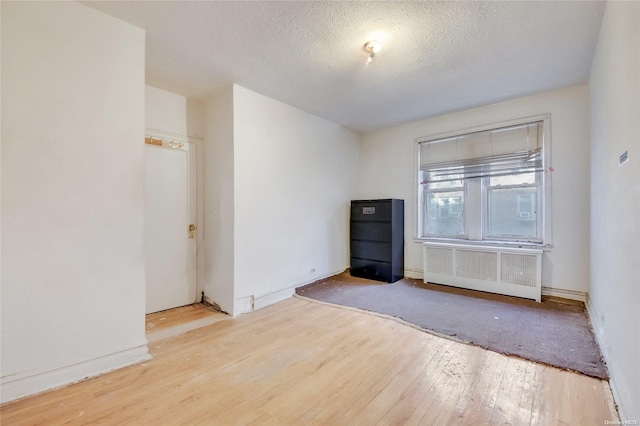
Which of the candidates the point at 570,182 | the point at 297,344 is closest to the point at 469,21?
the point at 570,182

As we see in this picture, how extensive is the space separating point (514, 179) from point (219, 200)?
392 centimetres

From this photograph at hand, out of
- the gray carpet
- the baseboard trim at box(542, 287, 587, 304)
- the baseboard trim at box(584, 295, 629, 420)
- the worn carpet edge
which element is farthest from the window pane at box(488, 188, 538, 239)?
the worn carpet edge

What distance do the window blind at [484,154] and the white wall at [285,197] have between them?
1434 mm

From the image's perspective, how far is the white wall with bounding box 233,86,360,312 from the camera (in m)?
3.09

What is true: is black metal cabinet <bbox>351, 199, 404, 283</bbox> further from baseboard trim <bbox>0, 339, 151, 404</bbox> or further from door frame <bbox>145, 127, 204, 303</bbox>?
baseboard trim <bbox>0, 339, 151, 404</bbox>

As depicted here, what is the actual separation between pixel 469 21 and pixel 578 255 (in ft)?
9.82

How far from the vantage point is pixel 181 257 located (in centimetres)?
326

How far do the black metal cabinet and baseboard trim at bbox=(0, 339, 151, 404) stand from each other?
10.3 ft

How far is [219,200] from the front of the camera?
3184mm

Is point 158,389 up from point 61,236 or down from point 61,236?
down

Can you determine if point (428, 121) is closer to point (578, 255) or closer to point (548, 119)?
point (548, 119)

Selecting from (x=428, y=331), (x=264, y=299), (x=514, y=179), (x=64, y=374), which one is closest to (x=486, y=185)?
(x=514, y=179)

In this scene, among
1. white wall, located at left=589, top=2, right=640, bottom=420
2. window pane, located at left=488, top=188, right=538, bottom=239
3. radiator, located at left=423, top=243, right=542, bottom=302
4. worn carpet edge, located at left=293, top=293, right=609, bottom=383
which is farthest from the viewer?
window pane, located at left=488, top=188, right=538, bottom=239

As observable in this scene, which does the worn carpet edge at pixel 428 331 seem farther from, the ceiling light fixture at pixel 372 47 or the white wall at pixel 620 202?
the ceiling light fixture at pixel 372 47
